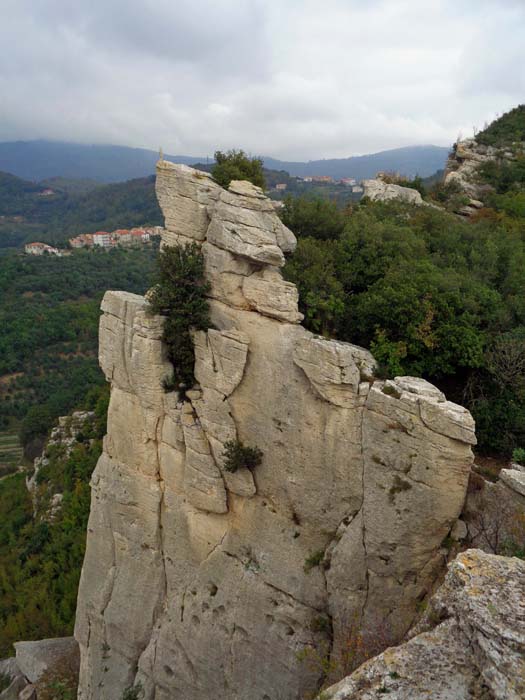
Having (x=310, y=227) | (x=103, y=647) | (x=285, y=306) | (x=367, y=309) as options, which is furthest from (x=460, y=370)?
(x=103, y=647)

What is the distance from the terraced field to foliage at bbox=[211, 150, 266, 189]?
156 ft

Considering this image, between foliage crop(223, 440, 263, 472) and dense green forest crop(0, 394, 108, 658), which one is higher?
foliage crop(223, 440, 263, 472)

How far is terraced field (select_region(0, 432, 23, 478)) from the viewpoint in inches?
2085

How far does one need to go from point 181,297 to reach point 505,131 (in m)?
43.6

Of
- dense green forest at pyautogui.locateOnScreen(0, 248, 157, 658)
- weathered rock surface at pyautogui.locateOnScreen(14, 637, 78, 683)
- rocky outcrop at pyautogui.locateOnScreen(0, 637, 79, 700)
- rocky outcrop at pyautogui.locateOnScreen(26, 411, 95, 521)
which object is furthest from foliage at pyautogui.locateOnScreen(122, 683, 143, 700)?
rocky outcrop at pyautogui.locateOnScreen(26, 411, 95, 521)

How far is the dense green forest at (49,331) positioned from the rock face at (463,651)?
46.5m

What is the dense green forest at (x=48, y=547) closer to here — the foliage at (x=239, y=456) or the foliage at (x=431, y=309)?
the foliage at (x=239, y=456)

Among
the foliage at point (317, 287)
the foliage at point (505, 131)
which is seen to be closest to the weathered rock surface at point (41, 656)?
the foliage at point (317, 287)

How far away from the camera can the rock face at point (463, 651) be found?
6.13 metres

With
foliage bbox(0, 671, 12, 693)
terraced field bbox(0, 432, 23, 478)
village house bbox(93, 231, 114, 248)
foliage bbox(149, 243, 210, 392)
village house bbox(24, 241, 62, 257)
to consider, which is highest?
foliage bbox(149, 243, 210, 392)

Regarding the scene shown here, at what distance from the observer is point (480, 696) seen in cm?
616

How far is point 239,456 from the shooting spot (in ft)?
49.3

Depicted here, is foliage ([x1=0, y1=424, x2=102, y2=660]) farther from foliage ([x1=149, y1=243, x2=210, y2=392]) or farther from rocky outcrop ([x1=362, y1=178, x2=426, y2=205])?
rocky outcrop ([x1=362, y1=178, x2=426, y2=205])

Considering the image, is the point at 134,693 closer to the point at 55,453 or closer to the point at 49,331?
the point at 55,453
